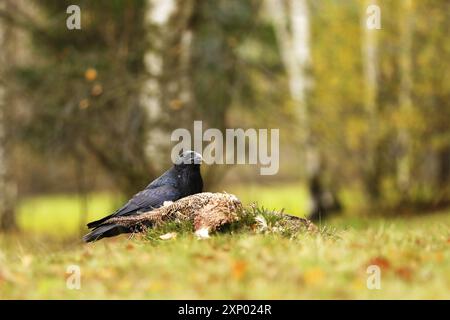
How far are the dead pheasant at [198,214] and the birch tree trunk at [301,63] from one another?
438 inches

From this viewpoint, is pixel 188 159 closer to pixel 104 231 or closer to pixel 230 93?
pixel 104 231

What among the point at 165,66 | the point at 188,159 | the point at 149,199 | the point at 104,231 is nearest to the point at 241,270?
the point at 104,231

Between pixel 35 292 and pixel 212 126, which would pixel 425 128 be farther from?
pixel 35 292

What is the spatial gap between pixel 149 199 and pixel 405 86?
1363cm

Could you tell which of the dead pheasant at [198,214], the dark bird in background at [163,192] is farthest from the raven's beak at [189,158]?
the dead pheasant at [198,214]

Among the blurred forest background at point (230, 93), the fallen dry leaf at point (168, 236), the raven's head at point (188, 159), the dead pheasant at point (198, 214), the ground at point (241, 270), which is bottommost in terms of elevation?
the ground at point (241, 270)

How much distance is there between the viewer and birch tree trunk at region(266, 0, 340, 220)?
56.9 feet

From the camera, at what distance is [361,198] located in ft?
61.9

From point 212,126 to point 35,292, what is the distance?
22.1 feet

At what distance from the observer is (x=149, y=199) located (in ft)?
19.6

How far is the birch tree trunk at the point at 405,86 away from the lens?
17688mm

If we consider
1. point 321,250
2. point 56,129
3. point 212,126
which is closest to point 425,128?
point 212,126

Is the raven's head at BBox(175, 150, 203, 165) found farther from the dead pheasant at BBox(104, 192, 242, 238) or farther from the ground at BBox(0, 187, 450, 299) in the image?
the ground at BBox(0, 187, 450, 299)

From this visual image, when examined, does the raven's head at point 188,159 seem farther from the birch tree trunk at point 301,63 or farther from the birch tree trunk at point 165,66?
the birch tree trunk at point 301,63
